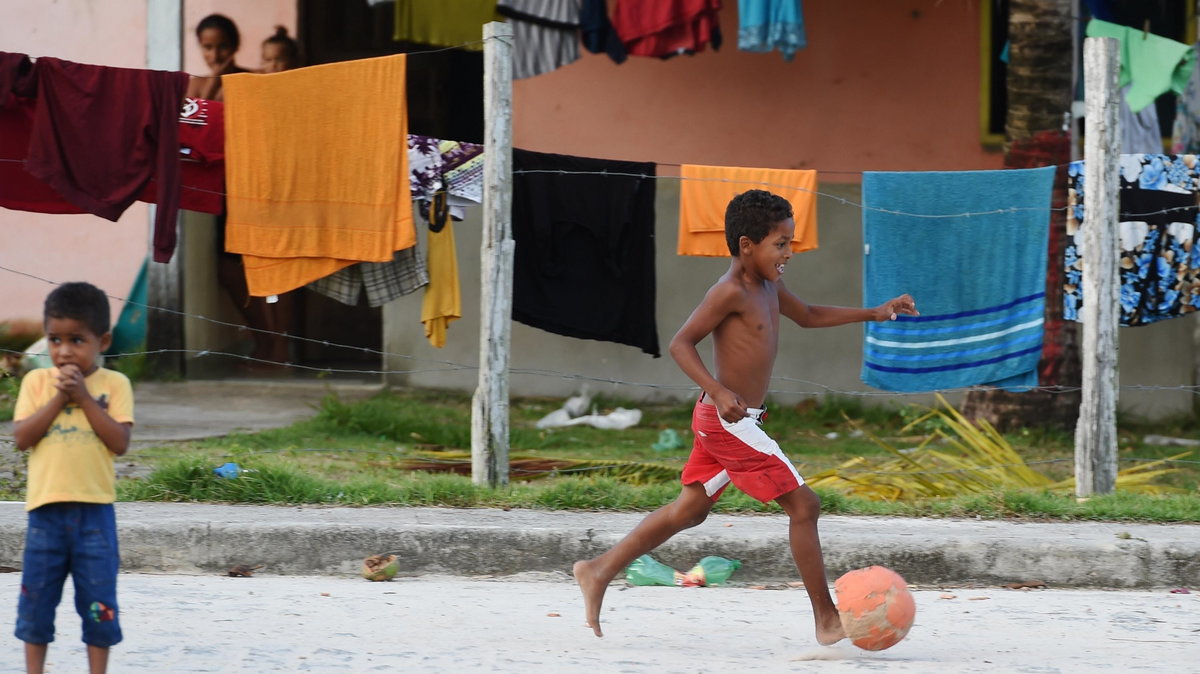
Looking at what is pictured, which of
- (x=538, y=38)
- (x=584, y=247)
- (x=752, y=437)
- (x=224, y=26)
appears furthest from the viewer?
(x=224, y=26)

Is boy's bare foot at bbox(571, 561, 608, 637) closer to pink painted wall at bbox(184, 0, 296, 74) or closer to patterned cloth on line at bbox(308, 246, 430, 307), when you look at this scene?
patterned cloth on line at bbox(308, 246, 430, 307)

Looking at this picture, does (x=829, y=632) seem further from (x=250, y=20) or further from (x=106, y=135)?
(x=250, y=20)

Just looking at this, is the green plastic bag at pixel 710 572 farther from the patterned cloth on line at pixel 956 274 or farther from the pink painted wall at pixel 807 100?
the pink painted wall at pixel 807 100

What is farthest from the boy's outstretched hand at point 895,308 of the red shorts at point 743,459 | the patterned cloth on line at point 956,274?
the patterned cloth on line at point 956,274

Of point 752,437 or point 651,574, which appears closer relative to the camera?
point 752,437

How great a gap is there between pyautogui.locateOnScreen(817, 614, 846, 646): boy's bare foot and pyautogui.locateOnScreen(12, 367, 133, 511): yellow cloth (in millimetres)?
1972

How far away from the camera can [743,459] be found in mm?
3928

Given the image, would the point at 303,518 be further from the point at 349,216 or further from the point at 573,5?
the point at 573,5

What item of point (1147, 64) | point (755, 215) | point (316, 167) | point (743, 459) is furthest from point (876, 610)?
point (1147, 64)

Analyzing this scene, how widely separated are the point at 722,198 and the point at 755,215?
2360 mm

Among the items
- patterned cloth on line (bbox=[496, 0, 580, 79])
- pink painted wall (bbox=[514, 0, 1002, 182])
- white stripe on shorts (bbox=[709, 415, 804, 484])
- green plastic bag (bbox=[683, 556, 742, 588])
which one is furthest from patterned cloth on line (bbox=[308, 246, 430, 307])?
pink painted wall (bbox=[514, 0, 1002, 182])

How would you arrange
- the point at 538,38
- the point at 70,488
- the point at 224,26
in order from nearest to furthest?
the point at 70,488
the point at 538,38
the point at 224,26

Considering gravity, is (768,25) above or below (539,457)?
above

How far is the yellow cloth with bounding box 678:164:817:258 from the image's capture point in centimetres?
625
